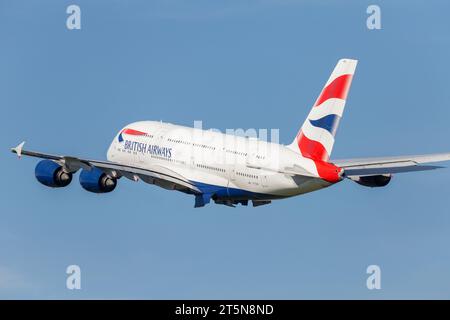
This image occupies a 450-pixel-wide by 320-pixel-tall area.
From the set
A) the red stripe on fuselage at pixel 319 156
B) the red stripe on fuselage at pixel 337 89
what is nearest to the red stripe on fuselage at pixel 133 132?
the red stripe on fuselage at pixel 319 156

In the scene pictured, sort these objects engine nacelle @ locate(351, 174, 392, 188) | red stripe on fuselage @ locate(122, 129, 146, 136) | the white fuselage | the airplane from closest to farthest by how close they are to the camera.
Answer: the airplane
the white fuselage
engine nacelle @ locate(351, 174, 392, 188)
red stripe on fuselage @ locate(122, 129, 146, 136)

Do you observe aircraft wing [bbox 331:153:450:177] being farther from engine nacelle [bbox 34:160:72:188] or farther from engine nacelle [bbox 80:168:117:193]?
engine nacelle [bbox 34:160:72:188]

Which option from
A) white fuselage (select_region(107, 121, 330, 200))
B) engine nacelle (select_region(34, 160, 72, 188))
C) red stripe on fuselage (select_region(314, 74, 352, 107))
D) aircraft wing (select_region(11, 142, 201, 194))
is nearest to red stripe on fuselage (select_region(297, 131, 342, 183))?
white fuselage (select_region(107, 121, 330, 200))

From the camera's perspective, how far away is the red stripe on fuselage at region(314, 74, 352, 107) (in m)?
107

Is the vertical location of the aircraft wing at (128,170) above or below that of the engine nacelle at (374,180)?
above

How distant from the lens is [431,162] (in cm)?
11381

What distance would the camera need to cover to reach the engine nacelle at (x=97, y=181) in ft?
373

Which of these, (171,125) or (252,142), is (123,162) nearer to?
(171,125)

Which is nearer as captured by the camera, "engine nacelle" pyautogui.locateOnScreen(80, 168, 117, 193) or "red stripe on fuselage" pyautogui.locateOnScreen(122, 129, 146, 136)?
"engine nacelle" pyautogui.locateOnScreen(80, 168, 117, 193)

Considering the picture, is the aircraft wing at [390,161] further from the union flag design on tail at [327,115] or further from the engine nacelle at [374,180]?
the union flag design on tail at [327,115]

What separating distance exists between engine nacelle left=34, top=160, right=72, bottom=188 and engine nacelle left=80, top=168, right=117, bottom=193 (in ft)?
4.70

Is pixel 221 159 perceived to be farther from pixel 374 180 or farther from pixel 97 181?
pixel 374 180

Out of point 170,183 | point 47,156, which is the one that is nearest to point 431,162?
point 170,183

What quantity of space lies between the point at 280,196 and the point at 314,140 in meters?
4.98
